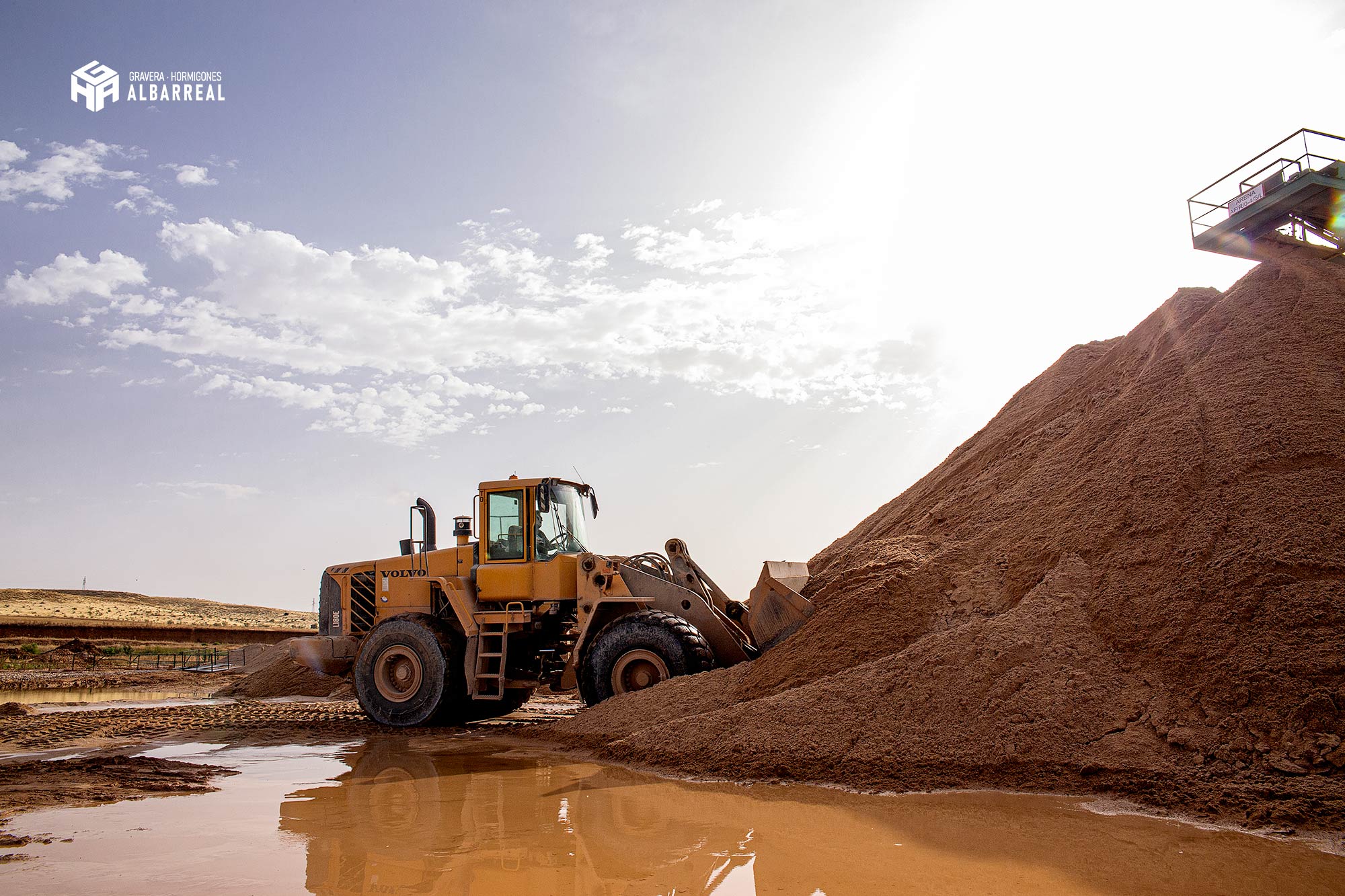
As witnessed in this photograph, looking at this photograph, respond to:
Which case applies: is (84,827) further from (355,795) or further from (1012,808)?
(1012,808)

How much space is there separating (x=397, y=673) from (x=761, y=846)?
7.76 meters

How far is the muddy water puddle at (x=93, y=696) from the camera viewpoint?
16.2 meters

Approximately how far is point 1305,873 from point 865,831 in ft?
6.94

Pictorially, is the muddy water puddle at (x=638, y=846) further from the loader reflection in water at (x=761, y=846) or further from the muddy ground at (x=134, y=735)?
the muddy ground at (x=134, y=735)

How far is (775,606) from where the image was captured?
8.86 meters

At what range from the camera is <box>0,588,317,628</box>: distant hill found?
51.9m

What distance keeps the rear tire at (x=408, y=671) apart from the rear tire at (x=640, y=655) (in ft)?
7.11

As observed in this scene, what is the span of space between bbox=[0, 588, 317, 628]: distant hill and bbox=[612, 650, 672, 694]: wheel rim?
43639mm

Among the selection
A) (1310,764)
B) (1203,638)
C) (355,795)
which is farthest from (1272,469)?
(355,795)

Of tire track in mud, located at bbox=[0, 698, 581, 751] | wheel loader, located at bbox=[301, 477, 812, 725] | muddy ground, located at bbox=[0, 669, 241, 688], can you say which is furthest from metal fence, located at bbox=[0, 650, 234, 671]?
wheel loader, located at bbox=[301, 477, 812, 725]

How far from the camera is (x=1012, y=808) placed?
532 cm

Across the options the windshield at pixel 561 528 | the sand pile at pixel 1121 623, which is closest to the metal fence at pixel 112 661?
the windshield at pixel 561 528

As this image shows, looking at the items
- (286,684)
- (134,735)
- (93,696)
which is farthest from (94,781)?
(93,696)

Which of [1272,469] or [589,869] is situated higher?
[1272,469]
